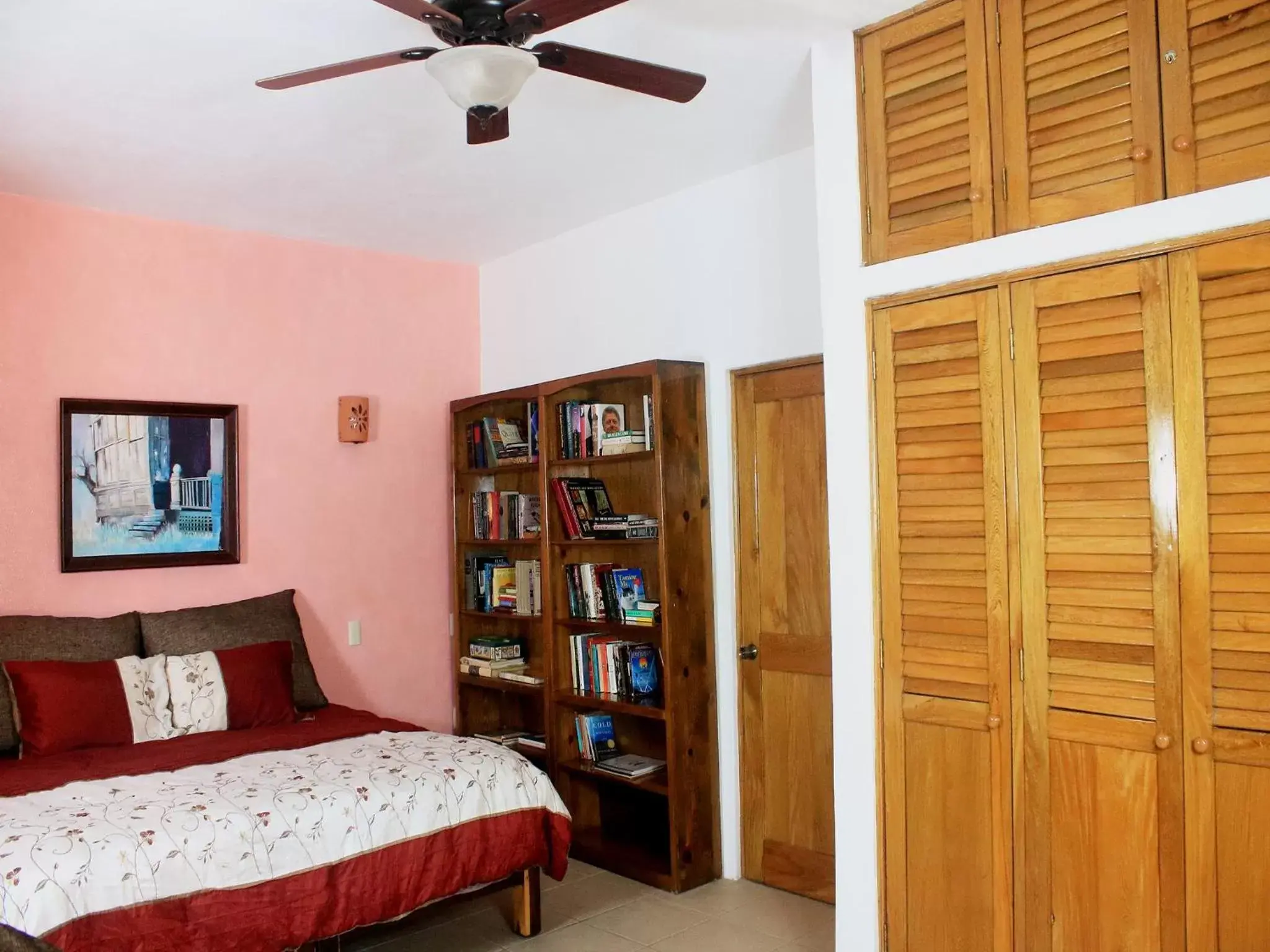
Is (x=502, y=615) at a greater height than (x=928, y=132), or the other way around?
(x=928, y=132)

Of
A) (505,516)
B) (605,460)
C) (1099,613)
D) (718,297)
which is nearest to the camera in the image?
(1099,613)

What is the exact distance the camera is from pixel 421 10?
206 centimetres

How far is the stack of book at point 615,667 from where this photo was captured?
4043 millimetres

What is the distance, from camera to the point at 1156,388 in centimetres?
223

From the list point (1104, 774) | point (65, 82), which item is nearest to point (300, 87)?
point (65, 82)

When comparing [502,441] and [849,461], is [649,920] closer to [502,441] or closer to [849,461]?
[849,461]

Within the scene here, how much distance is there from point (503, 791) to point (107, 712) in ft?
4.62

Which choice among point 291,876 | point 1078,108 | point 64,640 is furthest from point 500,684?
point 1078,108

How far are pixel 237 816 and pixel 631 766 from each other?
5.50ft

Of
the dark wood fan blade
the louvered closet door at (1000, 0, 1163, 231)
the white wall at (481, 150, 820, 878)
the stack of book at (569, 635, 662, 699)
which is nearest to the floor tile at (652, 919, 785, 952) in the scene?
the white wall at (481, 150, 820, 878)

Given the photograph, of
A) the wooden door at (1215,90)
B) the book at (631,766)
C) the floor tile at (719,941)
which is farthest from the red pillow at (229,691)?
the wooden door at (1215,90)

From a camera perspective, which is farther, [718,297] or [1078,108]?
[718,297]

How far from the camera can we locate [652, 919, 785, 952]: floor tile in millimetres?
3279

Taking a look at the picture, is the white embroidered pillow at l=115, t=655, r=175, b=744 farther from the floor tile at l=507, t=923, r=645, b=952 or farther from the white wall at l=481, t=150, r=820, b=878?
the white wall at l=481, t=150, r=820, b=878
